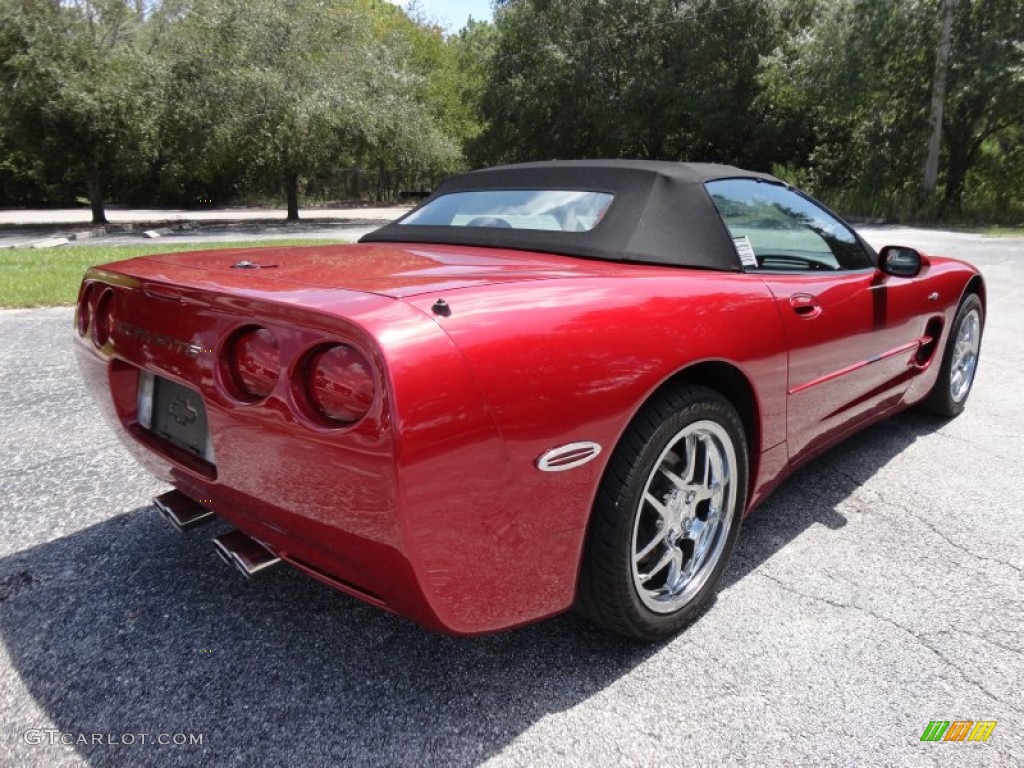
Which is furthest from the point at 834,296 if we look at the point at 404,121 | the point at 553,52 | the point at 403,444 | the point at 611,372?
the point at 553,52

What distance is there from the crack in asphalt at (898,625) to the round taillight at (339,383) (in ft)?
5.22

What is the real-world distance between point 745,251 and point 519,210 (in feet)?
2.69

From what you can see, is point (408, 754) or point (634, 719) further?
point (634, 719)

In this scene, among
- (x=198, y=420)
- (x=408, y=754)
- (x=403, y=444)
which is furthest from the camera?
(x=198, y=420)

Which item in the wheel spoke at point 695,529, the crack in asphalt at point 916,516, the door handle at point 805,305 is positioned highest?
the door handle at point 805,305

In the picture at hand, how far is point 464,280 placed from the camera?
69.3 inches

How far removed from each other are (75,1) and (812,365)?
21.9 m

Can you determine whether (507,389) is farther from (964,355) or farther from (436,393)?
(964,355)

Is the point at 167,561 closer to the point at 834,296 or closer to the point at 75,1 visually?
the point at 834,296

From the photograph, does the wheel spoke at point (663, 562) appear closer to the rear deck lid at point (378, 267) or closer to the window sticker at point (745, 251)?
the rear deck lid at point (378, 267)

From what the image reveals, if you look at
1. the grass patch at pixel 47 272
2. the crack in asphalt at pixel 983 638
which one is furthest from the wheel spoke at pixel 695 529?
the grass patch at pixel 47 272

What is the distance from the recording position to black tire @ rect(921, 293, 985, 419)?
3676 mm

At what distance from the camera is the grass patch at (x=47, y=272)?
286 inches

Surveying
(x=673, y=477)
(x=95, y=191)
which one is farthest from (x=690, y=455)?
(x=95, y=191)
